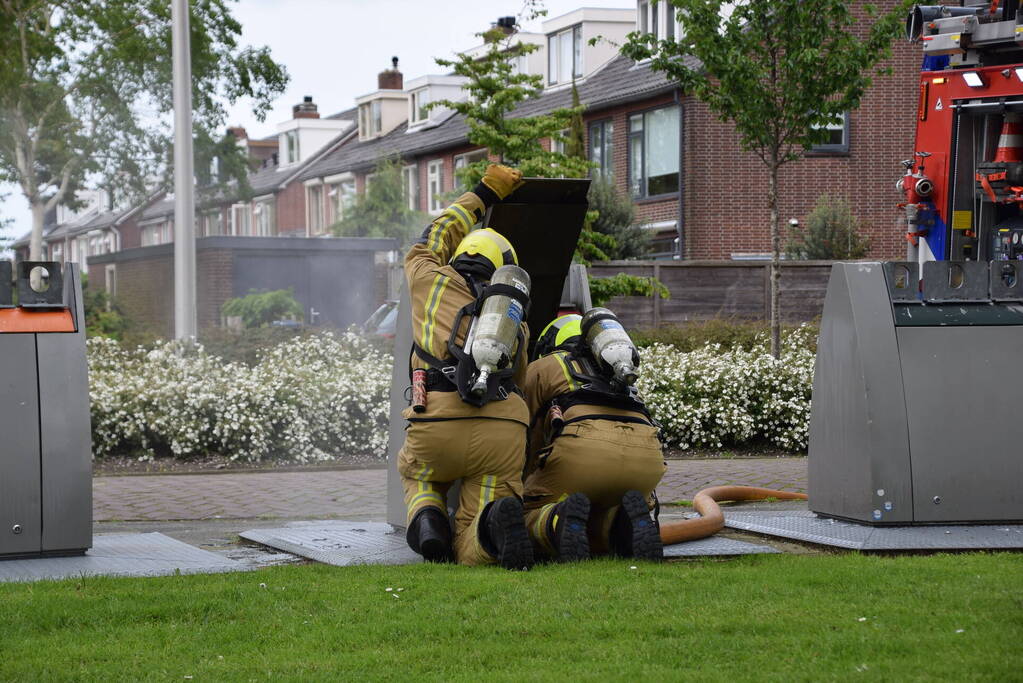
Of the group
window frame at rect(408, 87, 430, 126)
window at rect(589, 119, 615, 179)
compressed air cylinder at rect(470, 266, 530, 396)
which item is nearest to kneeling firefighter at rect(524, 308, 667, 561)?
compressed air cylinder at rect(470, 266, 530, 396)

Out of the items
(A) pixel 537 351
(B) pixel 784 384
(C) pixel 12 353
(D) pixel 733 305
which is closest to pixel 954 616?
(A) pixel 537 351

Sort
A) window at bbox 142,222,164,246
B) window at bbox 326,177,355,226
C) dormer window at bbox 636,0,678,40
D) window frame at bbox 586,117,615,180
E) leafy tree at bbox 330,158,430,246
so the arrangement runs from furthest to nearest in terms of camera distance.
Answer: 1. window at bbox 142,222,164,246
2. window at bbox 326,177,355,226
3. leafy tree at bbox 330,158,430,246
4. window frame at bbox 586,117,615,180
5. dormer window at bbox 636,0,678,40

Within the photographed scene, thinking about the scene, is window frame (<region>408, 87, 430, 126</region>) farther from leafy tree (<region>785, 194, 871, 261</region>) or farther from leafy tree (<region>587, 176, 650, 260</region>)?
leafy tree (<region>785, 194, 871, 261</region>)

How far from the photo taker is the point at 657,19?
31.5m

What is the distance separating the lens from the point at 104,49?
2786cm

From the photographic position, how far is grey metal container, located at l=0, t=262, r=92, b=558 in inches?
240

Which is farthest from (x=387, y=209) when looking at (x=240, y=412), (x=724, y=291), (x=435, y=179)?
(x=240, y=412)

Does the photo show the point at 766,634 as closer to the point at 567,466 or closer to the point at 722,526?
the point at 567,466

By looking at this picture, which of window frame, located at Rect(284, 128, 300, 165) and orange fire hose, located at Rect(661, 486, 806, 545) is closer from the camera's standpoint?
orange fire hose, located at Rect(661, 486, 806, 545)

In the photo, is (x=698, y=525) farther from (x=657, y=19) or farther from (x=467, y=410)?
(x=657, y=19)

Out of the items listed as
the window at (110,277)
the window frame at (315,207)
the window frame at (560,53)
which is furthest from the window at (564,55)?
the window frame at (315,207)

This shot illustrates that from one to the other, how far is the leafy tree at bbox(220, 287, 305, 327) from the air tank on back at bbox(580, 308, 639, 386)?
1931cm

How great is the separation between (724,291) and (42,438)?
672 inches

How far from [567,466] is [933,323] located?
1.94 m
